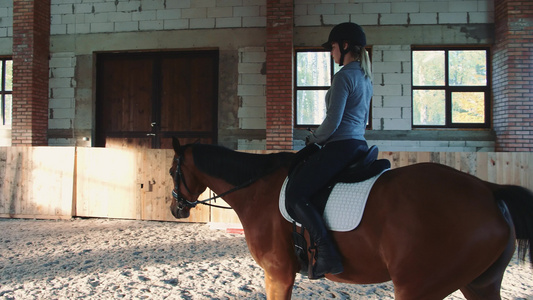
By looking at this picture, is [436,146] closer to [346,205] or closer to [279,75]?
[279,75]

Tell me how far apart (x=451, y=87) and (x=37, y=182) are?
10.6m

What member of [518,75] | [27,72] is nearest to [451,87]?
[518,75]

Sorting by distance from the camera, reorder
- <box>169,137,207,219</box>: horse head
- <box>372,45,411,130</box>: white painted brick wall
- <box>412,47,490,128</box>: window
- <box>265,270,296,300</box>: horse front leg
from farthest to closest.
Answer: <box>412,47,490,128</box>: window
<box>372,45,411,130</box>: white painted brick wall
<box>169,137,207,219</box>: horse head
<box>265,270,296,300</box>: horse front leg

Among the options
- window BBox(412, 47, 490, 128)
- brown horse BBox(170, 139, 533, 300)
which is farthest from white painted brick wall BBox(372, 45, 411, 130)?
brown horse BBox(170, 139, 533, 300)

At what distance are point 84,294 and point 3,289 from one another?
95 cm

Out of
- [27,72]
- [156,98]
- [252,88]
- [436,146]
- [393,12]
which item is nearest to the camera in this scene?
[436,146]

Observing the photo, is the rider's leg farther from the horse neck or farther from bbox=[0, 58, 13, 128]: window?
bbox=[0, 58, 13, 128]: window

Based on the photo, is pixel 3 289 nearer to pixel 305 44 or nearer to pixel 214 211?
pixel 214 211

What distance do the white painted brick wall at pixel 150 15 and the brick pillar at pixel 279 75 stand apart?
87 cm

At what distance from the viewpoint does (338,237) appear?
219 centimetres

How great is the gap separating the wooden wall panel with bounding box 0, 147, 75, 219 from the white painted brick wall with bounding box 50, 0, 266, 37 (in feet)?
14.0

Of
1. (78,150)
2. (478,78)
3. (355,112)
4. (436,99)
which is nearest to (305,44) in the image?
(436,99)

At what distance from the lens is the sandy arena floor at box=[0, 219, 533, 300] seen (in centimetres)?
366

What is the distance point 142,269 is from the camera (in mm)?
4414
